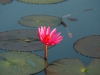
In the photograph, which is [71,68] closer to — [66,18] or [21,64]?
[21,64]

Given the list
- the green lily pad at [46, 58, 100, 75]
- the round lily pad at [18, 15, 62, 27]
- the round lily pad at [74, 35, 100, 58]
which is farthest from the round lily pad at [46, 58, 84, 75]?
the round lily pad at [18, 15, 62, 27]

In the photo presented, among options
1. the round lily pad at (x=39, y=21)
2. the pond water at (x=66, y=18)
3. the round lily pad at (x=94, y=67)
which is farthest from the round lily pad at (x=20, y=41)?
the round lily pad at (x=94, y=67)

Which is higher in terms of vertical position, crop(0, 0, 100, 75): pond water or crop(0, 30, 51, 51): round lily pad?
crop(0, 30, 51, 51): round lily pad

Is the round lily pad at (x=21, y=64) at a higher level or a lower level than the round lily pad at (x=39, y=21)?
lower

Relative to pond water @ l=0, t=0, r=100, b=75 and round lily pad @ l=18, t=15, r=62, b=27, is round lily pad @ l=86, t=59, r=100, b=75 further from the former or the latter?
round lily pad @ l=18, t=15, r=62, b=27

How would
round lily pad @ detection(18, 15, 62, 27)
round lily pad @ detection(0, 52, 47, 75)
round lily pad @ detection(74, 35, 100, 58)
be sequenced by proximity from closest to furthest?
1. round lily pad @ detection(0, 52, 47, 75)
2. round lily pad @ detection(74, 35, 100, 58)
3. round lily pad @ detection(18, 15, 62, 27)

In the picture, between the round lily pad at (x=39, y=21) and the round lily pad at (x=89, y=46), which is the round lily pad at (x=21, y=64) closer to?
the round lily pad at (x=89, y=46)

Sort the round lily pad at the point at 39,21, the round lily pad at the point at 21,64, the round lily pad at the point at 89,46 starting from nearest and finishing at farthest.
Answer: the round lily pad at the point at 21,64, the round lily pad at the point at 89,46, the round lily pad at the point at 39,21

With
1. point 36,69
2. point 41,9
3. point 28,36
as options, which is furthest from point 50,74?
point 41,9
